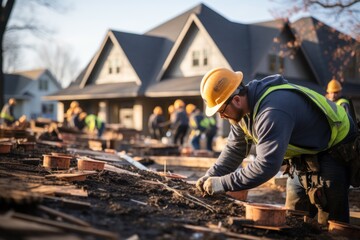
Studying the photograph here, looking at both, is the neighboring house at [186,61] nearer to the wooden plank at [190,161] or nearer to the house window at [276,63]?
the house window at [276,63]

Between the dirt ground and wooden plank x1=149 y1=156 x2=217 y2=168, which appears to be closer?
the dirt ground

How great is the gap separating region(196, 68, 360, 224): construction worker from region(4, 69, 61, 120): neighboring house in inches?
1961

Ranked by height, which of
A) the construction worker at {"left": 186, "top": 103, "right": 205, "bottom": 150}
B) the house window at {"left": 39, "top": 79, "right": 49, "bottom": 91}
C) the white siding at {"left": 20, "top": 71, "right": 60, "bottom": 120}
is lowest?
the construction worker at {"left": 186, "top": 103, "right": 205, "bottom": 150}

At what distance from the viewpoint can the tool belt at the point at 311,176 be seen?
451cm

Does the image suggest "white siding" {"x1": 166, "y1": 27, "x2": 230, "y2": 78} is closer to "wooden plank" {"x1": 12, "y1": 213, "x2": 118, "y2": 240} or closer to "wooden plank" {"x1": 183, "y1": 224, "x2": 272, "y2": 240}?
"wooden plank" {"x1": 183, "y1": 224, "x2": 272, "y2": 240}

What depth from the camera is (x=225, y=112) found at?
419 cm

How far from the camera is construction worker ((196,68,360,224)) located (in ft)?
12.5

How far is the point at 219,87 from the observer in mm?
4074

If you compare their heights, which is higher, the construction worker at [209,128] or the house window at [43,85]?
the house window at [43,85]

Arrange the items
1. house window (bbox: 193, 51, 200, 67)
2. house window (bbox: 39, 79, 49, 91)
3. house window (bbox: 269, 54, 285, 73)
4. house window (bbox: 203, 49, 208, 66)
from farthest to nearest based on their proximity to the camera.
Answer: house window (bbox: 39, 79, 49, 91) → house window (bbox: 193, 51, 200, 67) → house window (bbox: 203, 49, 208, 66) → house window (bbox: 269, 54, 285, 73)

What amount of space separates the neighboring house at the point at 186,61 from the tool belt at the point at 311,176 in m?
17.2

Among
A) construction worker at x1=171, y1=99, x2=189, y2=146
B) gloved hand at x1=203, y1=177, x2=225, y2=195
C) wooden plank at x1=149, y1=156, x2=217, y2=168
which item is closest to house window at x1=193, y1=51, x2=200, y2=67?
construction worker at x1=171, y1=99, x2=189, y2=146

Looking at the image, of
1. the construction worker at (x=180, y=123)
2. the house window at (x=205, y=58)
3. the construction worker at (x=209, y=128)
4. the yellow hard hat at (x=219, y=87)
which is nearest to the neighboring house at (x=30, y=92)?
the house window at (x=205, y=58)

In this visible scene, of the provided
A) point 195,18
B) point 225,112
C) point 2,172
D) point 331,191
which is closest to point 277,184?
point 331,191
